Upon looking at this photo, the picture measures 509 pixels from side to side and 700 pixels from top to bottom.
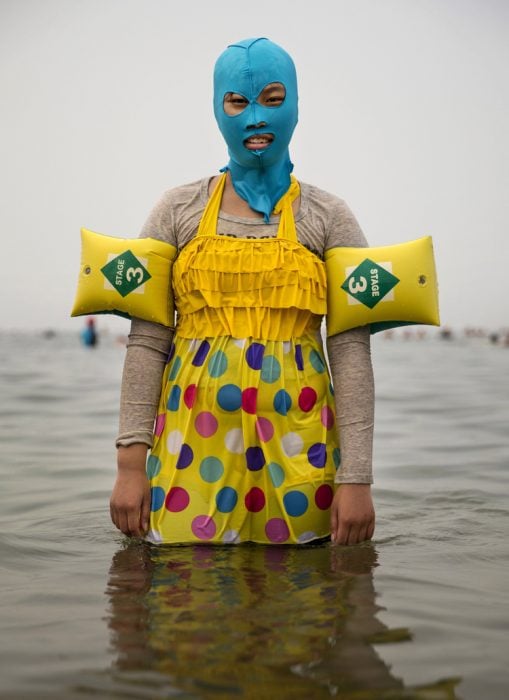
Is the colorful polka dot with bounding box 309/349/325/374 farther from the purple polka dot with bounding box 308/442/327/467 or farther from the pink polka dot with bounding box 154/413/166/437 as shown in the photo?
the pink polka dot with bounding box 154/413/166/437

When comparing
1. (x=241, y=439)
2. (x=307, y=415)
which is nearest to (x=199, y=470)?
(x=241, y=439)

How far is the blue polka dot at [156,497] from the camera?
326 cm

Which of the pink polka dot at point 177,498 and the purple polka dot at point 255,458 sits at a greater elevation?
the purple polka dot at point 255,458

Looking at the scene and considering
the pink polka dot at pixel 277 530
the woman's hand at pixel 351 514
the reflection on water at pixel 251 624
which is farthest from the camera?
the pink polka dot at pixel 277 530

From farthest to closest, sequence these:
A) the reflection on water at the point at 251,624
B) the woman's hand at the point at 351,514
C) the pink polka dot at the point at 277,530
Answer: the pink polka dot at the point at 277,530, the woman's hand at the point at 351,514, the reflection on water at the point at 251,624

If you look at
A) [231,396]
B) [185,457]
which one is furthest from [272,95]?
[185,457]

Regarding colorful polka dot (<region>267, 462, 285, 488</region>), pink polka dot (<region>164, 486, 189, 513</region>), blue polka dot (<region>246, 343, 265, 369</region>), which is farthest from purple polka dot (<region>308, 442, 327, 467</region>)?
pink polka dot (<region>164, 486, 189, 513</region>)

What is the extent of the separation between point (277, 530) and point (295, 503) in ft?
0.39

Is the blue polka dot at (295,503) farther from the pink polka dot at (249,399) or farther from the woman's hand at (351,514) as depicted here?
the pink polka dot at (249,399)

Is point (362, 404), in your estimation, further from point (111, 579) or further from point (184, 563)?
point (111, 579)

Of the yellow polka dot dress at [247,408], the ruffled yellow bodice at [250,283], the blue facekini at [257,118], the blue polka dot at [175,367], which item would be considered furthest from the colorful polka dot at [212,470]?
the blue facekini at [257,118]

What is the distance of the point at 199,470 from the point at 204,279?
2.07 feet

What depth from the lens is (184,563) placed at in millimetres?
3242

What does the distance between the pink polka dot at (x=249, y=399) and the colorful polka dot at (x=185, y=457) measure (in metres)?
0.24
